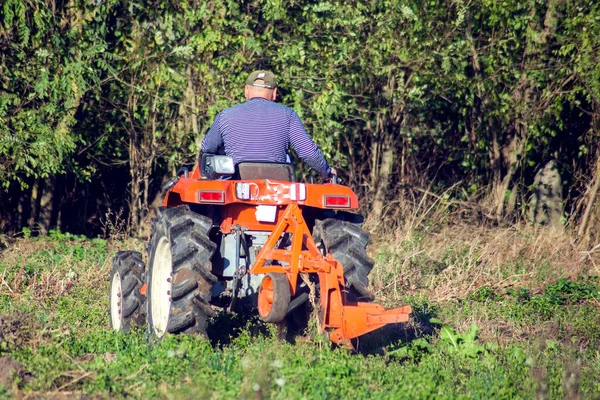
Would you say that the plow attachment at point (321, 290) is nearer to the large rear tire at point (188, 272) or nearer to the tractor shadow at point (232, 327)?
the large rear tire at point (188, 272)

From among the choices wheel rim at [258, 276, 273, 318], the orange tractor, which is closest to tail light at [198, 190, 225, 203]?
the orange tractor

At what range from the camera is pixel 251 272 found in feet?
22.6

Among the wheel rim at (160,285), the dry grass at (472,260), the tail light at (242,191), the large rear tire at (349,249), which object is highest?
the tail light at (242,191)

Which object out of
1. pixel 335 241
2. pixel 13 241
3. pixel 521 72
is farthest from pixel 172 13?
pixel 335 241

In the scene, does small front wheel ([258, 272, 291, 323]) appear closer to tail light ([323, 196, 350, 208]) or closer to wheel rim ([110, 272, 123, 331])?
tail light ([323, 196, 350, 208])

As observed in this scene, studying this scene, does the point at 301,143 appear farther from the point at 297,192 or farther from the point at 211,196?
the point at 211,196

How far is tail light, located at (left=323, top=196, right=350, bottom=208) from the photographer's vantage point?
7110 millimetres

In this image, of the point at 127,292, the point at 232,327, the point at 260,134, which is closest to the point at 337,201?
the point at 260,134

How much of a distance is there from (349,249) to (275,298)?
3.08 ft

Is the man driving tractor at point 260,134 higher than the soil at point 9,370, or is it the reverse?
the man driving tractor at point 260,134

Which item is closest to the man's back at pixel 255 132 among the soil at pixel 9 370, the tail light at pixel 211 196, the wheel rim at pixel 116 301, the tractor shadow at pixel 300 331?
the tail light at pixel 211 196

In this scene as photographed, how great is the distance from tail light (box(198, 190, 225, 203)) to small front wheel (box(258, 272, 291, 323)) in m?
0.75

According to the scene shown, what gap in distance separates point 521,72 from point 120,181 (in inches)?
259

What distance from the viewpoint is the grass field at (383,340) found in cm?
581
